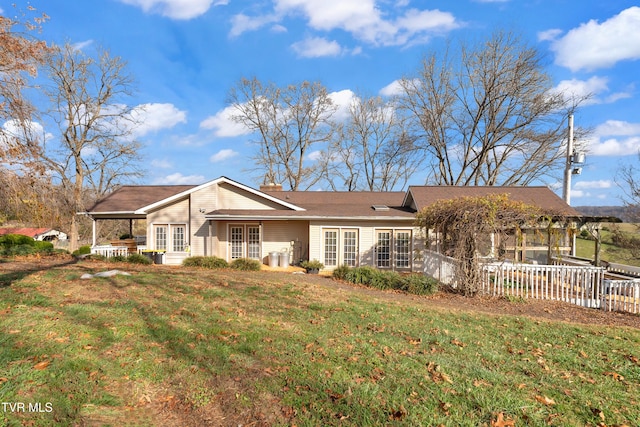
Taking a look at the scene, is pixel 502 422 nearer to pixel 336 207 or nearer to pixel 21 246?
pixel 336 207

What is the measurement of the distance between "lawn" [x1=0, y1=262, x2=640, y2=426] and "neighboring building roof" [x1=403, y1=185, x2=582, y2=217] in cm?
1006

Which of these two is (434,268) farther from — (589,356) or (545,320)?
(589,356)

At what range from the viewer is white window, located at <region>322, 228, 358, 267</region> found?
16719 mm

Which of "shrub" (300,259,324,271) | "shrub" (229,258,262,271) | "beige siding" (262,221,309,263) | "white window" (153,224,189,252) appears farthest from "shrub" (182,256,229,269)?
"shrub" (300,259,324,271)

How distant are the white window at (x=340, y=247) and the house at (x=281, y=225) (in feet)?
0.15

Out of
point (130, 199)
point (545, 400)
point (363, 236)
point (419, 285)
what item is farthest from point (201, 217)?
point (545, 400)

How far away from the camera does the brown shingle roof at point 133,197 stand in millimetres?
18750

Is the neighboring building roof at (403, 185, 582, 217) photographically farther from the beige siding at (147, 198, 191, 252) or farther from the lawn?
the beige siding at (147, 198, 191, 252)

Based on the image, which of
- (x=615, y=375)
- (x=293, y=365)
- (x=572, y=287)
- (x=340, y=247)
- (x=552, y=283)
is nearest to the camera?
(x=293, y=365)

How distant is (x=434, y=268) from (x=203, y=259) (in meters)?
9.61

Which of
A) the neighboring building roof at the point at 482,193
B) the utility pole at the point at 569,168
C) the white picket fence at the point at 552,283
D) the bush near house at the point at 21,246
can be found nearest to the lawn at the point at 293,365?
the white picket fence at the point at 552,283

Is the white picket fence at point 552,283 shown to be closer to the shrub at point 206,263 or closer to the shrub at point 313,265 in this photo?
the shrub at point 313,265

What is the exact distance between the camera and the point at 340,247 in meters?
16.7

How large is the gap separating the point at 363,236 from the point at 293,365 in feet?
40.6
